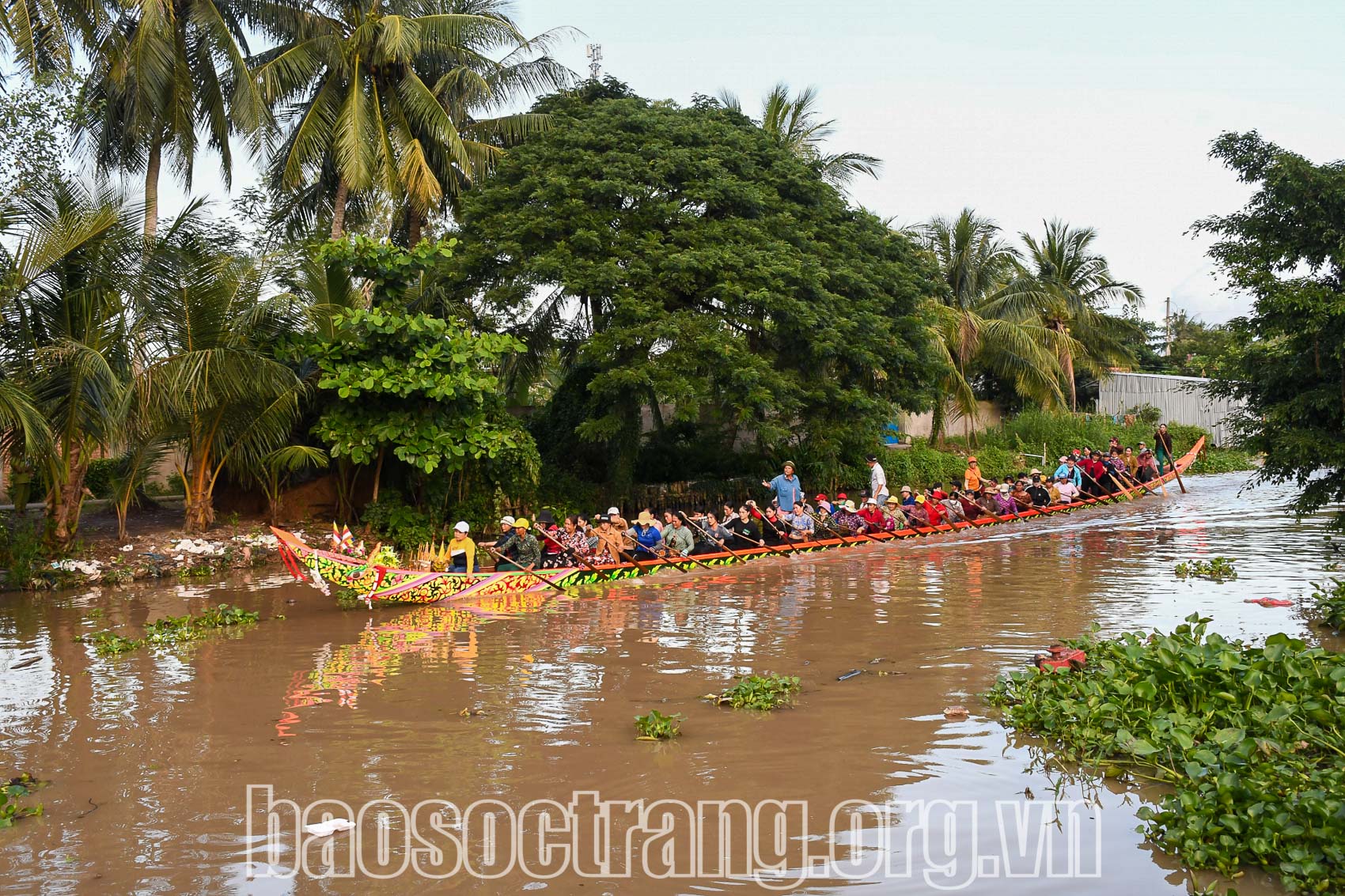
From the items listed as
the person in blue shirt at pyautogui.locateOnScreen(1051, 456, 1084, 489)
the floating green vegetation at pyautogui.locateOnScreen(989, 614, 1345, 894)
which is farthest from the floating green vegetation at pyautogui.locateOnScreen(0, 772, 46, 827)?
the person in blue shirt at pyautogui.locateOnScreen(1051, 456, 1084, 489)

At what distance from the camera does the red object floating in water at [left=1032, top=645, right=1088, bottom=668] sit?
26.6 ft

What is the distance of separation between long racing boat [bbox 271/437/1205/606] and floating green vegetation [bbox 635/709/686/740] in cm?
578

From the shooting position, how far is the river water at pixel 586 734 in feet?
18.1

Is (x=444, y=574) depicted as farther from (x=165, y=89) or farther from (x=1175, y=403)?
(x=1175, y=403)

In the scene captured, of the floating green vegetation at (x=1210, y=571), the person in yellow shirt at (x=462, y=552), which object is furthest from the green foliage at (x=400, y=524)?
the floating green vegetation at (x=1210, y=571)

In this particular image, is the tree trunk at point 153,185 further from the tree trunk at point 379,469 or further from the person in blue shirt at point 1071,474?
the person in blue shirt at point 1071,474

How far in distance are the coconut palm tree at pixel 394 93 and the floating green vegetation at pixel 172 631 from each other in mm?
10849

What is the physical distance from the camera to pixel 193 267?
51.7ft

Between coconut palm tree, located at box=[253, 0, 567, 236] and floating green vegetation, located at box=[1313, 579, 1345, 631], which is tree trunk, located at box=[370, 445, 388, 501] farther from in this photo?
floating green vegetation, located at box=[1313, 579, 1345, 631]

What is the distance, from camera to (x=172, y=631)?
11438 mm

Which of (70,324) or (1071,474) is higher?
(70,324)

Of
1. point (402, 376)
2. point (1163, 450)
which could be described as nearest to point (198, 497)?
point (402, 376)

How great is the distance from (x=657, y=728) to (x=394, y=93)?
1871 cm
